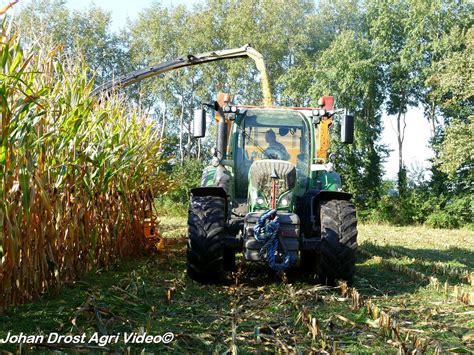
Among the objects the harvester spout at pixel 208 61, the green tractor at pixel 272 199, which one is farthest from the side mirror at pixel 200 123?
the harvester spout at pixel 208 61

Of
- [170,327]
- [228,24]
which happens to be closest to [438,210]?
[228,24]

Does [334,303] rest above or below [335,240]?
below

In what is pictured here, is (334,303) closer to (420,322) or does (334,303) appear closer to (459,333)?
(420,322)

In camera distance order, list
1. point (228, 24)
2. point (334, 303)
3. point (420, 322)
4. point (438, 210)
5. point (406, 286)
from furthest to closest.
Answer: point (228, 24), point (438, 210), point (406, 286), point (334, 303), point (420, 322)

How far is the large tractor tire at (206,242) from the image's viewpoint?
6027 mm

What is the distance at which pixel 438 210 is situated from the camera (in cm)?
2328

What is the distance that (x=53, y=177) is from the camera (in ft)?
17.3

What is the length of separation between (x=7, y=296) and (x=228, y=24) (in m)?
30.2

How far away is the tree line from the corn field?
58.4 feet

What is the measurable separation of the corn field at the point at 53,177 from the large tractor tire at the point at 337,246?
249 centimetres

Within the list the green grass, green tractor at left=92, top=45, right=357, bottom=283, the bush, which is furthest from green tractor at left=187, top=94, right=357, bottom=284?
the bush

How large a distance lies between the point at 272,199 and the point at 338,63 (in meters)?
23.8

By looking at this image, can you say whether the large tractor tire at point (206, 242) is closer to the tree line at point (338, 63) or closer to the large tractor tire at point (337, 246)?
the large tractor tire at point (337, 246)

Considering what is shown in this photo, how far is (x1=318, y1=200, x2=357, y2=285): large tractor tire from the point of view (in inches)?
237
